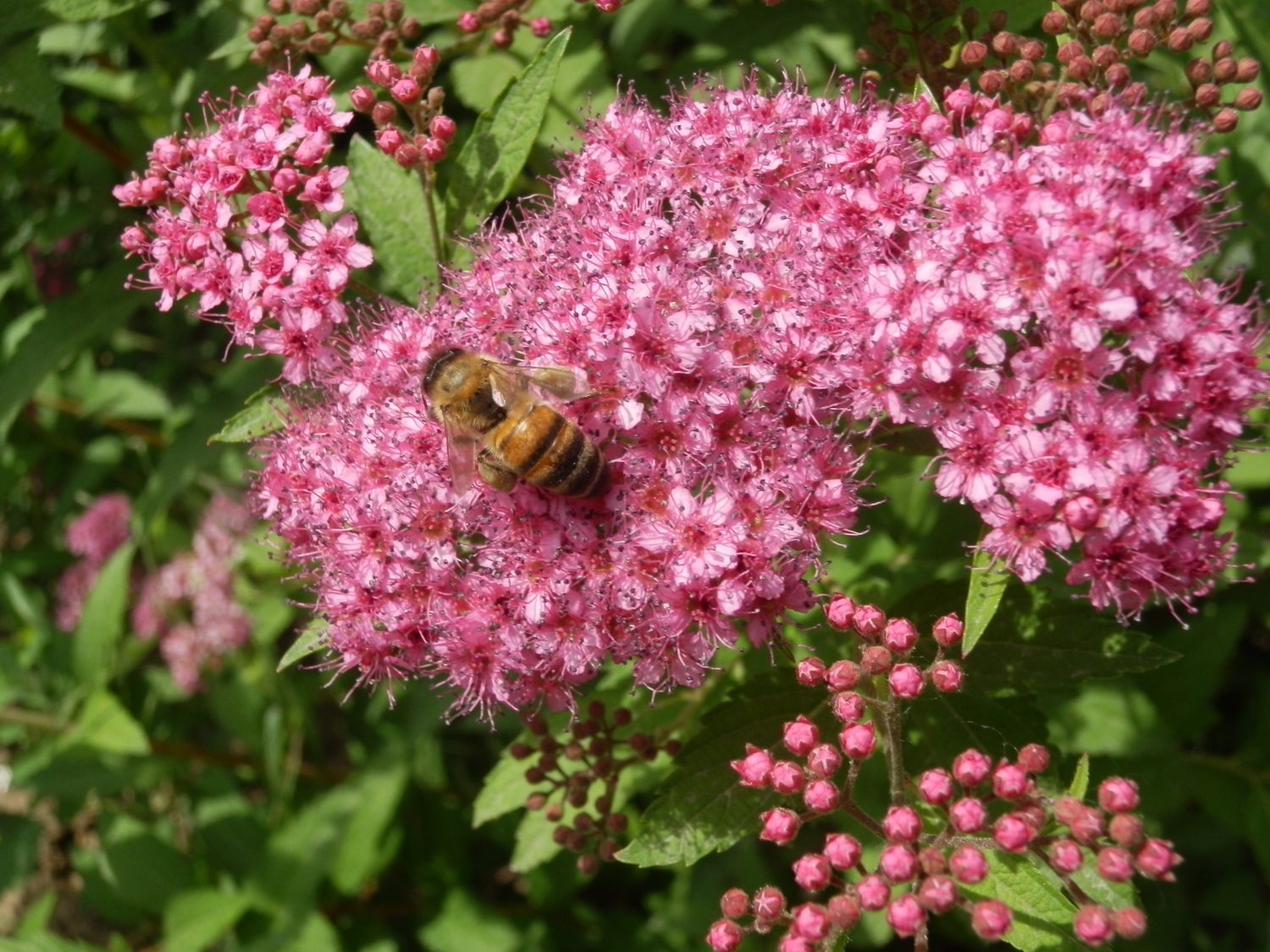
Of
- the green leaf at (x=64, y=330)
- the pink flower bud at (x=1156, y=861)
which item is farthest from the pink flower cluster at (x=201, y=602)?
the pink flower bud at (x=1156, y=861)

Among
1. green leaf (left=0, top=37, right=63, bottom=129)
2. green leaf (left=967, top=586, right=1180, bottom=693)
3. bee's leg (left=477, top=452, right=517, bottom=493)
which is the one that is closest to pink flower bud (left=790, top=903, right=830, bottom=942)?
green leaf (left=967, top=586, right=1180, bottom=693)

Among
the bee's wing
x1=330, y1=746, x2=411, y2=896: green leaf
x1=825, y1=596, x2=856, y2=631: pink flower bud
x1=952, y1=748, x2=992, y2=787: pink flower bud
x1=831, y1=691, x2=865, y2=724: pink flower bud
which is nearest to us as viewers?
x1=952, y1=748, x2=992, y2=787: pink flower bud

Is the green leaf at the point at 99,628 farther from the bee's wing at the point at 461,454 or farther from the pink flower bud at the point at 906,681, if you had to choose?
the pink flower bud at the point at 906,681

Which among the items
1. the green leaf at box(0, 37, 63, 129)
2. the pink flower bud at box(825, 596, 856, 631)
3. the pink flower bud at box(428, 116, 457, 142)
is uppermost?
the green leaf at box(0, 37, 63, 129)

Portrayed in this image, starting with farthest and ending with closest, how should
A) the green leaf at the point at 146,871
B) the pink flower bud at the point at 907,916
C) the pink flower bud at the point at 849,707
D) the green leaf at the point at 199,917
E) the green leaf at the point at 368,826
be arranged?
the green leaf at the point at 146,871 < the green leaf at the point at 368,826 < the green leaf at the point at 199,917 < the pink flower bud at the point at 849,707 < the pink flower bud at the point at 907,916

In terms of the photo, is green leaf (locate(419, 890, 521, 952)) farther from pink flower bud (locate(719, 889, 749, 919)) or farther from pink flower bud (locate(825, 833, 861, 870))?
pink flower bud (locate(825, 833, 861, 870))

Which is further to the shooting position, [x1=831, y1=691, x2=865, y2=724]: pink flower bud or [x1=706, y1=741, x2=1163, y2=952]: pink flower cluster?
[x1=831, y1=691, x2=865, y2=724]: pink flower bud

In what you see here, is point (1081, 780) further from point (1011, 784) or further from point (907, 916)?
point (907, 916)
